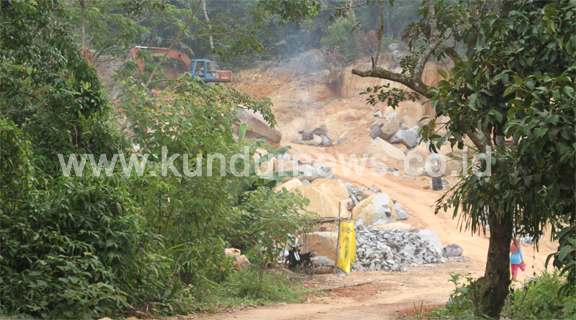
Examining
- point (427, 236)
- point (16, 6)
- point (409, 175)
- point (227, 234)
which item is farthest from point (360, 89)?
point (16, 6)

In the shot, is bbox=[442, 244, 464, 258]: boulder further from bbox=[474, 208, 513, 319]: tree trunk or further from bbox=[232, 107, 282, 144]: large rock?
bbox=[232, 107, 282, 144]: large rock

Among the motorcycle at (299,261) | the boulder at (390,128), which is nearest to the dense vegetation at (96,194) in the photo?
the motorcycle at (299,261)

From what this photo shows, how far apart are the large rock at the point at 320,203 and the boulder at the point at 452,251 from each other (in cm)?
375

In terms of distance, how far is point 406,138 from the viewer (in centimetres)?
2609

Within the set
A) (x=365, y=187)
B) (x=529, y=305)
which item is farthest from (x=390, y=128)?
(x=529, y=305)

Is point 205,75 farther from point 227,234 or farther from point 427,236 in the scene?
point 227,234

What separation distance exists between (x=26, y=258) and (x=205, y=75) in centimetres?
2283

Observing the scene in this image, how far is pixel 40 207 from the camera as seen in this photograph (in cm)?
464

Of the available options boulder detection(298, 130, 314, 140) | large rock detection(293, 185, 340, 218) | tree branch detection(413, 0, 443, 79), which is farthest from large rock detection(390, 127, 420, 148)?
tree branch detection(413, 0, 443, 79)

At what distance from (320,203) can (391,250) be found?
3302 mm

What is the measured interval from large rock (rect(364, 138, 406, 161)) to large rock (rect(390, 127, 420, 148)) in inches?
38.8

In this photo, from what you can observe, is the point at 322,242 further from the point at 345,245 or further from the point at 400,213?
the point at 400,213

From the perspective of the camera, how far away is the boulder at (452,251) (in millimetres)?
15258

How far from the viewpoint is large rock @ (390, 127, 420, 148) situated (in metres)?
26.1
